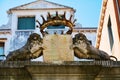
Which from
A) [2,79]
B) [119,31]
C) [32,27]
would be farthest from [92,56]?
[32,27]

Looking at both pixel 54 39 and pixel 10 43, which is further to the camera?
pixel 10 43

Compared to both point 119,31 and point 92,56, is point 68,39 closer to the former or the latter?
point 92,56

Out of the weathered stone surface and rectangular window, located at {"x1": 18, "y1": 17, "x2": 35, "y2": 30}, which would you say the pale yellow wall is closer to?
rectangular window, located at {"x1": 18, "y1": 17, "x2": 35, "y2": 30}

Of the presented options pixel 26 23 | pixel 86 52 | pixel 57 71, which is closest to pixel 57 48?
pixel 86 52

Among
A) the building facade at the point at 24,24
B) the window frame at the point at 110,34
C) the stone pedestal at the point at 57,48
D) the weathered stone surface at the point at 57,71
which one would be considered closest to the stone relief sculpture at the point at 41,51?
the stone pedestal at the point at 57,48

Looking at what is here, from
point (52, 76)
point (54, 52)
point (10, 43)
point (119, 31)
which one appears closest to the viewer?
point (52, 76)

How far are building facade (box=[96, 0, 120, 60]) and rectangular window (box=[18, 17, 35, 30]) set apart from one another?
6754mm

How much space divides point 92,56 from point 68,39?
3.44 feet

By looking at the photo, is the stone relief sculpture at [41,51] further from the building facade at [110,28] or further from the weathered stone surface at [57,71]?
the building facade at [110,28]

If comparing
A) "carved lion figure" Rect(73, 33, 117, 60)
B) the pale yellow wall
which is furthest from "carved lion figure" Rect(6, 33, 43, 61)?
the pale yellow wall

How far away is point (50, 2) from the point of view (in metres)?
33.9

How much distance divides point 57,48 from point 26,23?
675 inches

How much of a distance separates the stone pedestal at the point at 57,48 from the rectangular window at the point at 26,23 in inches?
663

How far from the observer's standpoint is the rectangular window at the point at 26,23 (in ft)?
106
